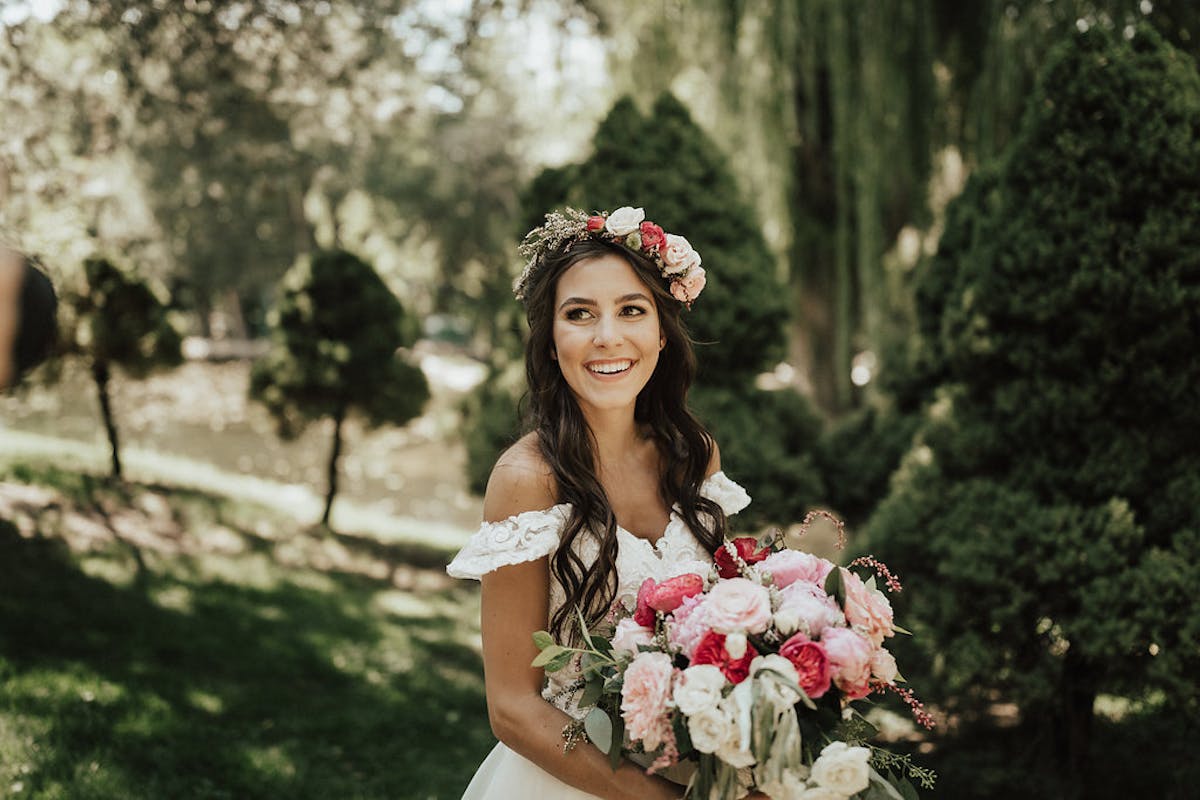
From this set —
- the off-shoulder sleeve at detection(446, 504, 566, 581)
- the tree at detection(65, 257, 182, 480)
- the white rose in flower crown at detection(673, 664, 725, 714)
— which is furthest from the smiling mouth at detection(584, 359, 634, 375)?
the tree at detection(65, 257, 182, 480)

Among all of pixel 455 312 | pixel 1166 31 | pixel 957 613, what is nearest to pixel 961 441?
pixel 957 613

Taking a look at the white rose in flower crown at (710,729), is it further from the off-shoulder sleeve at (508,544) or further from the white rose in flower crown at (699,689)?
the off-shoulder sleeve at (508,544)

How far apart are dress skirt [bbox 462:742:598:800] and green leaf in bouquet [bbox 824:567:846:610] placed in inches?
31.0

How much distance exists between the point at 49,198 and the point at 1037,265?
22.5ft

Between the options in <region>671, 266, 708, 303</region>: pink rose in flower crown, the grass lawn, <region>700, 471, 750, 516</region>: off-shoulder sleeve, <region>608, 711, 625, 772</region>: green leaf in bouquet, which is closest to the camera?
<region>608, 711, 625, 772</region>: green leaf in bouquet

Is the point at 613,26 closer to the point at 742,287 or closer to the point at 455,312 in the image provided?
the point at 742,287

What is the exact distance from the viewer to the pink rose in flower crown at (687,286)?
2.60 m

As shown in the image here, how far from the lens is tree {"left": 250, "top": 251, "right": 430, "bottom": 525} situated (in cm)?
1049

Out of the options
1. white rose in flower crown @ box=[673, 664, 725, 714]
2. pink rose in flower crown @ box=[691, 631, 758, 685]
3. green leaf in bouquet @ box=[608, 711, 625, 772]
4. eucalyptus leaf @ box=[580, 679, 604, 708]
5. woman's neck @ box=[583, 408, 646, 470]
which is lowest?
green leaf in bouquet @ box=[608, 711, 625, 772]

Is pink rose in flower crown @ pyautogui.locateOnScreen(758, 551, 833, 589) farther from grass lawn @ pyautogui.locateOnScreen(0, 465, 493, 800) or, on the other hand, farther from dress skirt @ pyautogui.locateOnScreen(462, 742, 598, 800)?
grass lawn @ pyautogui.locateOnScreen(0, 465, 493, 800)

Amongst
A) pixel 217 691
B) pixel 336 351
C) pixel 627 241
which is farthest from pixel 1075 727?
pixel 336 351

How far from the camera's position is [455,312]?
28.0 m

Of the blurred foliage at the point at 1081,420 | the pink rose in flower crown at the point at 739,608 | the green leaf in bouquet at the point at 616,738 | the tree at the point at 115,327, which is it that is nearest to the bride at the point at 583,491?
the green leaf in bouquet at the point at 616,738

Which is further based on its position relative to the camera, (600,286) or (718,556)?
(600,286)
